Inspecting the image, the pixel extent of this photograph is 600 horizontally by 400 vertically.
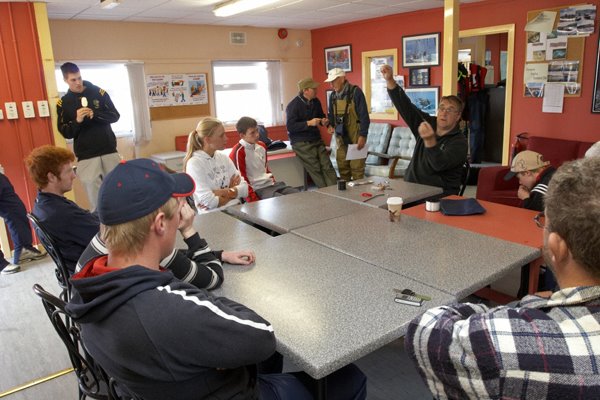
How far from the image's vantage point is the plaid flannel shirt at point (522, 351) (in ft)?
2.73

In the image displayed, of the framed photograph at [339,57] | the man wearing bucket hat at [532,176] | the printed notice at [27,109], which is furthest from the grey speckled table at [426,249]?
the framed photograph at [339,57]

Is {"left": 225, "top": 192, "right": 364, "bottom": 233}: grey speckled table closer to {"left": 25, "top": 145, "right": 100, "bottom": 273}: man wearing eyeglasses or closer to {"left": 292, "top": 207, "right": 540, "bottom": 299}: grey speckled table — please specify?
{"left": 292, "top": 207, "right": 540, "bottom": 299}: grey speckled table

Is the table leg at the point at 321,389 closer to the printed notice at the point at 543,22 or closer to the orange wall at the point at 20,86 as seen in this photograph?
the orange wall at the point at 20,86

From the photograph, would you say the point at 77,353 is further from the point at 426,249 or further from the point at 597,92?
the point at 597,92

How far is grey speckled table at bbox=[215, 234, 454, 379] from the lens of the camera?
1.37 meters

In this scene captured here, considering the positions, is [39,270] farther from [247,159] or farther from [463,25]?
[463,25]

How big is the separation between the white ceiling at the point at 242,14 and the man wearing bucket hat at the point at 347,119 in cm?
87

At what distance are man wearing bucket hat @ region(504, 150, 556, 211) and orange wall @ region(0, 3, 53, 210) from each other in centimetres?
433

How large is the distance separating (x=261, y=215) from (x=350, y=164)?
A: 297cm

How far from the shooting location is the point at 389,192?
126 inches

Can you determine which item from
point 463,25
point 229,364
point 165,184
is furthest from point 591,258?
point 463,25

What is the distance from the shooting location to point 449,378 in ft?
3.13

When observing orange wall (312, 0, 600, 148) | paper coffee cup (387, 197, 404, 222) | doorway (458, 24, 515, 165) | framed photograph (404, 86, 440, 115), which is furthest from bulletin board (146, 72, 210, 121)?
paper coffee cup (387, 197, 404, 222)

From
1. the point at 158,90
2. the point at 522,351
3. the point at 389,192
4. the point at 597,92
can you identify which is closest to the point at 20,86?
the point at 158,90
